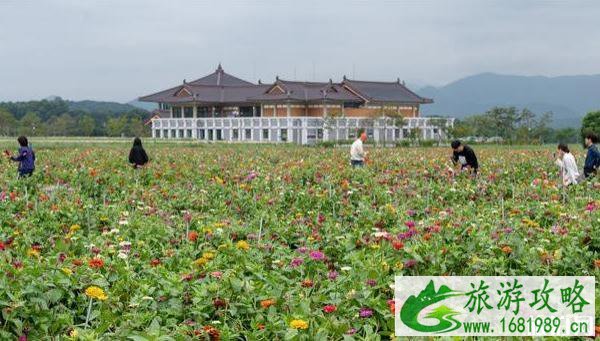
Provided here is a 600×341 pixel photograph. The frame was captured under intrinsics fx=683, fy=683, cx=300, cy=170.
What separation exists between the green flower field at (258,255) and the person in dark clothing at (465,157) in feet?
5.61

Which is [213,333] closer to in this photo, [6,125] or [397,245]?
[397,245]

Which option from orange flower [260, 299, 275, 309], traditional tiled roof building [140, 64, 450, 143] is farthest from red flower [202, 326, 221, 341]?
traditional tiled roof building [140, 64, 450, 143]

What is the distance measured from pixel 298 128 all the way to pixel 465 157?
38.4 m

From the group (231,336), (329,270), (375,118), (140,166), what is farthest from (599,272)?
(375,118)

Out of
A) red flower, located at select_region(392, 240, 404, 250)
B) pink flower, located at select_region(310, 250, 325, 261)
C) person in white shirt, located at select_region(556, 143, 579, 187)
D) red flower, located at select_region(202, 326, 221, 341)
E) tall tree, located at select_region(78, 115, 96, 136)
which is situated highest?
tall tree, located at select_region(78, 115, 96, 136)

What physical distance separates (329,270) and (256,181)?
19.2 feet

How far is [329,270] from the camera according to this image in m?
5.19

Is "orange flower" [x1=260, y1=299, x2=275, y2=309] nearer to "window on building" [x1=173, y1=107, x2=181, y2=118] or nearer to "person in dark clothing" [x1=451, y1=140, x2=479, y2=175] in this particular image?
"person in dark clothing" [x1=451, y1=140, x2=479, y2=175]

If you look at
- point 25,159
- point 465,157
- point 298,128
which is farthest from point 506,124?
point 25,159

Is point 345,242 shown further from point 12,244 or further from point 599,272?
point 12,244

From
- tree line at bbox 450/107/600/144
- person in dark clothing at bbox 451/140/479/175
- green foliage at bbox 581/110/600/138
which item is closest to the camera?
person in dark clothing at bbox 451/140/479/175

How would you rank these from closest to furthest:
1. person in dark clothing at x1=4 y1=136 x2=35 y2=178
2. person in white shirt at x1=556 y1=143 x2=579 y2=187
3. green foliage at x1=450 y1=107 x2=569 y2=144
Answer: person in white shirt at x1=556 y1=143 x2=579 y2=187
person in dark clothing at x1=4 y1=136 x2=35 y2=178
green foliage at x1=450 y1=107 x2=569 y2=144

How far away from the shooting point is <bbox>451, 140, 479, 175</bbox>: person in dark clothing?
1138 centimetres

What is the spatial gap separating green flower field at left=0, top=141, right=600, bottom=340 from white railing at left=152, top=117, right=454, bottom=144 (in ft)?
130
